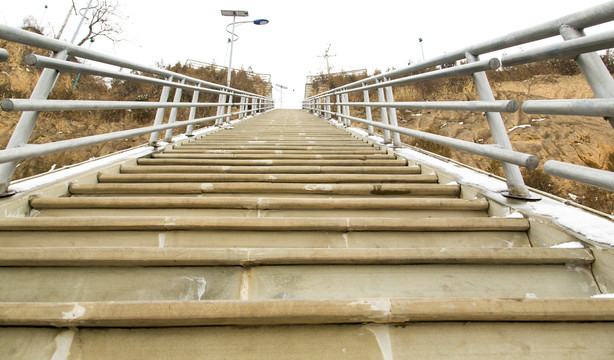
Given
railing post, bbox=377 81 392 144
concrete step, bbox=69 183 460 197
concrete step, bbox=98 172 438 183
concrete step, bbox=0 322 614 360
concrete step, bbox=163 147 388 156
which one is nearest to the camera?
concrete step, bbox=0 322 614 360

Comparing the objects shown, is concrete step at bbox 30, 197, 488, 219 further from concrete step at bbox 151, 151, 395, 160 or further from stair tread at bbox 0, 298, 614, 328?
concrete step at bbox 151, 151, 395, 160

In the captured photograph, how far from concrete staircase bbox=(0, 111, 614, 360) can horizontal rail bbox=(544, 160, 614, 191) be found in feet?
1.20

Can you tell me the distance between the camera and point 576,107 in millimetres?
1031

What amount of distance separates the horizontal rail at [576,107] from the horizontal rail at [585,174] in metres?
0.19

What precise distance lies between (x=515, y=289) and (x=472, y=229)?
386 mm

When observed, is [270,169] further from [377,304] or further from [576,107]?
[576,107]

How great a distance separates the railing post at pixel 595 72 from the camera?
3.39ft

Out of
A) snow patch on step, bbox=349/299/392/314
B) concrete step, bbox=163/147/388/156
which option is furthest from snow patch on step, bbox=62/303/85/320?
concrete step, bbox=163/147/388/156

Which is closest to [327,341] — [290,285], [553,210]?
[290,285]

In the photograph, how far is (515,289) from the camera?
115 centimetres

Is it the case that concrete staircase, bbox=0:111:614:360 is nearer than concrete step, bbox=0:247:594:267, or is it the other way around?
concrete staircase, bbox=0:111:614:360

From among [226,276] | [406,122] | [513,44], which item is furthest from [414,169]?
[406,122]

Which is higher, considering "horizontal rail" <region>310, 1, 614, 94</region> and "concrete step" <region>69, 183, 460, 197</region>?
"horizontal rail" <region>310, 1, 614, 94</region>

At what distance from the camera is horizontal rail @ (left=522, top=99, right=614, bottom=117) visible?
942 millimetres
